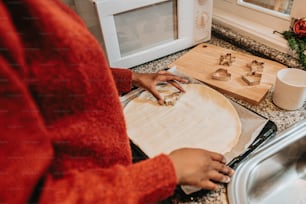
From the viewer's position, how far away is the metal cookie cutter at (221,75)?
0.84m

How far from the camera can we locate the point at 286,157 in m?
0.71

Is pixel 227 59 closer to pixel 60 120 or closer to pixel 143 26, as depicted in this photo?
pixel 143 26

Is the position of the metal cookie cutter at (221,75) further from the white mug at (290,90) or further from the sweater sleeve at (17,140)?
the sweater sleeve at (17,140)

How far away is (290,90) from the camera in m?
0.69

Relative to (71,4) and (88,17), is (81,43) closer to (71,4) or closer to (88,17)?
(88,17)

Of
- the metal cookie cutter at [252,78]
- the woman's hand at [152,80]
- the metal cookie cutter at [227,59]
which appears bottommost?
the metal cookie cutter at [252,78]

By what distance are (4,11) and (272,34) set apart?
3.14ft

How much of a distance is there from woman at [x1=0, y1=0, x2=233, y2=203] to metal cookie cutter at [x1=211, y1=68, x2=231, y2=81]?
47 cm

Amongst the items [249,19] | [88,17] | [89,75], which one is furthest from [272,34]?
[89,75]

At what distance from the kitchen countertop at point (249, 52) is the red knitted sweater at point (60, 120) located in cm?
19

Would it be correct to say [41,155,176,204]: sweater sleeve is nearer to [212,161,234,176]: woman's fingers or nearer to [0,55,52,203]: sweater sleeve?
[0,55,52,203]: sweater sleeve

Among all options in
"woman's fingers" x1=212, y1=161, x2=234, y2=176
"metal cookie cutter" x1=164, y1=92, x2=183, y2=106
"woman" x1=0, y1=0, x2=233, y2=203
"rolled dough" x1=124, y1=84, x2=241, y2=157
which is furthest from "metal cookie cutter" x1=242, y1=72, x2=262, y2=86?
"woman" x1=0, y1=0, x2=233, y2=203

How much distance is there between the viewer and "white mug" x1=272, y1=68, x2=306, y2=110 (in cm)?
69

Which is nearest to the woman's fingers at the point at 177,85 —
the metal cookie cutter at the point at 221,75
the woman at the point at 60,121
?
the metal cookie cutter at the point at 221,75
